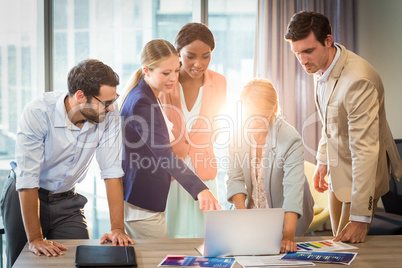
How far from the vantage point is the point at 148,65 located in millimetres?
2658

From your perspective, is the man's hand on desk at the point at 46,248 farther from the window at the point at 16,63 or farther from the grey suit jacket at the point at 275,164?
the window at the point at 16,63

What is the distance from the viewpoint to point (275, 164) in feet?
8.07

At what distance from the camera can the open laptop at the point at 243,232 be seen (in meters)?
1.86

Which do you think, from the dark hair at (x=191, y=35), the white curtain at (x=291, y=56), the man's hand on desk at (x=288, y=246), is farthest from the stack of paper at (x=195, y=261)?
the white curtain at (x=291, y=56)

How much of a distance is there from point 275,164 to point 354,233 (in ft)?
1.69

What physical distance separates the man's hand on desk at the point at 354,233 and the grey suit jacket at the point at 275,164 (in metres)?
0.25

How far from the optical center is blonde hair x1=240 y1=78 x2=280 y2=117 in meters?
2.40

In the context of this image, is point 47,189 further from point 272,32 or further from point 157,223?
point 272,32

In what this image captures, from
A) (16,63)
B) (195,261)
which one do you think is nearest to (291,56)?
(16,63)

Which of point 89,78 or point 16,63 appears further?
point 16,63

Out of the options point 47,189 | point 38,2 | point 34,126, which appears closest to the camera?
point 34,126

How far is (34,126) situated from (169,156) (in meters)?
0.72

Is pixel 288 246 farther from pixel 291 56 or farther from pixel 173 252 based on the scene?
pixel 291 56

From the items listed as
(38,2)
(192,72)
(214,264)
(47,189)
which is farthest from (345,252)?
(38,2)
